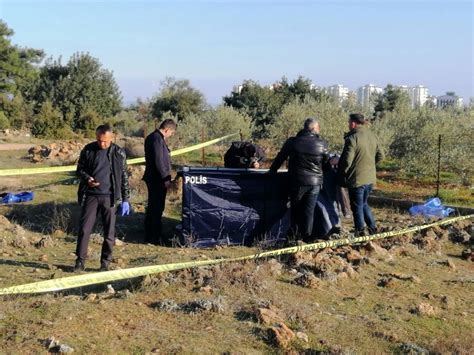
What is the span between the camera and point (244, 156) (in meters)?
9.25

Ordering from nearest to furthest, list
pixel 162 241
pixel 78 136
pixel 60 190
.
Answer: pixel 162 241, pixel 60 190, pixel 78 136

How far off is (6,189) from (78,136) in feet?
63.3

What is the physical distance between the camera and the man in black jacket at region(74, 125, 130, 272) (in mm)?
6895

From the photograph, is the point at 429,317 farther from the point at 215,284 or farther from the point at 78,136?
the point at 78,136

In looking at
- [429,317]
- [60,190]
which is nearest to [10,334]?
[429,317]

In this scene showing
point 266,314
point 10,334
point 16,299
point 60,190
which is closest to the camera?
point 10,334

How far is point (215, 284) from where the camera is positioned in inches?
238

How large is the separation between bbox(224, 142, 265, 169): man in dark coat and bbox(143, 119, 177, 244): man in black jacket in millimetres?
1056

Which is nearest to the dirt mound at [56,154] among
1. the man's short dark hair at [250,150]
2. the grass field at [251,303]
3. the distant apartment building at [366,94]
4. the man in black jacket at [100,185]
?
the man's short dark hair at [250,150]

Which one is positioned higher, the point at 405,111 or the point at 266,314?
the point at 405,111

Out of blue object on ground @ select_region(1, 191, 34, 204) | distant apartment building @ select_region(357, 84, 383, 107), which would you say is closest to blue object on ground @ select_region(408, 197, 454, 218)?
blue object on ground @ select_region(1, 191, 34, 204)

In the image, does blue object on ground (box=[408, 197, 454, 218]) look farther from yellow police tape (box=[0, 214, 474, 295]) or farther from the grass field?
yellow police tape (box=[0, 214, 474, 295])

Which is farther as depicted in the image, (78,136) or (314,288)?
(78,136)

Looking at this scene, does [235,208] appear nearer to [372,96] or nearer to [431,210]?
[431,210]
